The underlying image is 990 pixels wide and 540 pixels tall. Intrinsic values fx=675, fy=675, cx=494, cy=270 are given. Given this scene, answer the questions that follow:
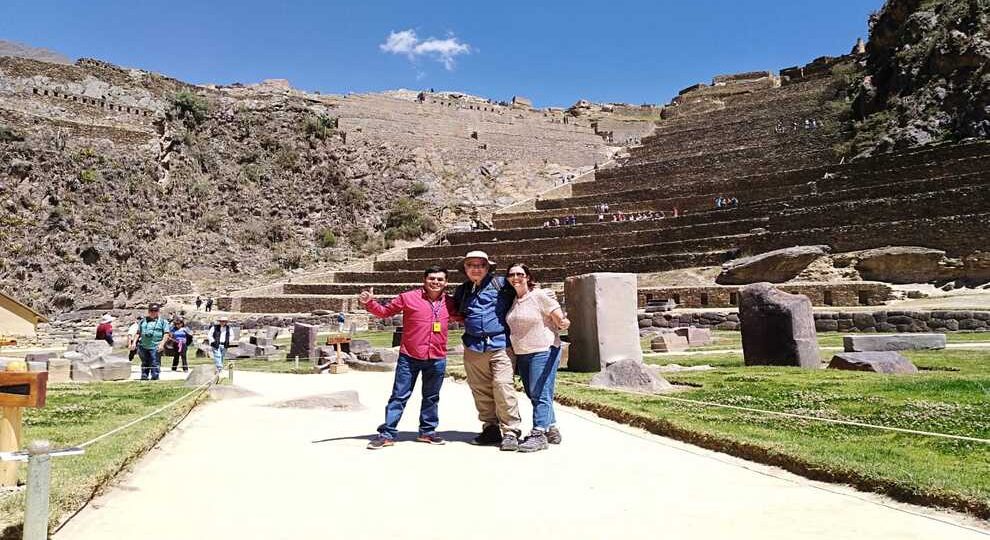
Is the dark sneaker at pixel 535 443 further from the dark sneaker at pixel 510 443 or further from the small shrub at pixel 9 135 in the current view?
the small shrub at pixel 9 135

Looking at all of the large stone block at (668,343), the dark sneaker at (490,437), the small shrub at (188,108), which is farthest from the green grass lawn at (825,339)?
the small shrub at (188,108)

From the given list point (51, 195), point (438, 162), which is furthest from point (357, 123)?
point (51, 195)

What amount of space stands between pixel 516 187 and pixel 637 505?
48344 millimetres

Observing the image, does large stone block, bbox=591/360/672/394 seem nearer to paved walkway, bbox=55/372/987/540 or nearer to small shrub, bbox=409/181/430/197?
A: paved walkway, bbox=55/372/987/540

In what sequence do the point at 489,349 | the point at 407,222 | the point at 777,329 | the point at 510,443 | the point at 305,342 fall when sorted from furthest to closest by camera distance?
the point at 407,222 → the point at 305,342 → the point at 777,329 → the point at 489,349 → the point at 510,443

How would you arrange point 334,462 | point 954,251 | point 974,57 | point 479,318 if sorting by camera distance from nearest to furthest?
point 334,462 → point 479,318 → point 954,251 → point 974,57

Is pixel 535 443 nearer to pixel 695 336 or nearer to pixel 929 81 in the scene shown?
pixel 695 336

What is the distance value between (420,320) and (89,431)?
3.03 m

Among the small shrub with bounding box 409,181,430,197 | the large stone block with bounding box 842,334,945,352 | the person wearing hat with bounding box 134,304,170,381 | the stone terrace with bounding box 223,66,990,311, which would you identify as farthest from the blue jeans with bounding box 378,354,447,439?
the small shrub with bounding box 409,181,430,197

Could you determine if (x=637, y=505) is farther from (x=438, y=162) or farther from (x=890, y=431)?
(x=438, y=162)

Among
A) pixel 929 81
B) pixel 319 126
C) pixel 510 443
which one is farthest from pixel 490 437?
pixel 319 126

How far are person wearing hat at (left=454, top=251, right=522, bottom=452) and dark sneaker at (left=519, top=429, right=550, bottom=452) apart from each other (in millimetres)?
125

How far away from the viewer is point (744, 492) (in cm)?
407

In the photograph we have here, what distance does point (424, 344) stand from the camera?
233 inches
